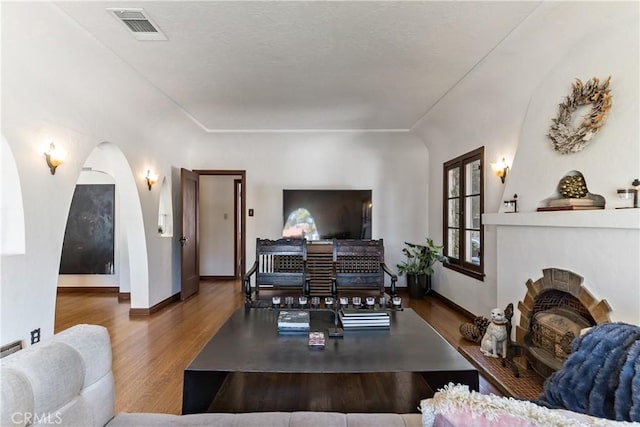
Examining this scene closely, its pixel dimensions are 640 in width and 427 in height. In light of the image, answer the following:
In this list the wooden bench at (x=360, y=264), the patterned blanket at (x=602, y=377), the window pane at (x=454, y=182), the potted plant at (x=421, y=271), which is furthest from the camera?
the potted plant at (x=421, y=271)

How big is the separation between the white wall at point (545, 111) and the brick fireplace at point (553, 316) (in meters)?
0.11

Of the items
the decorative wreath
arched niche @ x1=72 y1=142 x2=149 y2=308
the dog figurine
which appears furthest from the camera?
arched niche @ x1=72 y1=142 x2=149 y2=308

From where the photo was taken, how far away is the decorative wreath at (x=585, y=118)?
7.19 ft

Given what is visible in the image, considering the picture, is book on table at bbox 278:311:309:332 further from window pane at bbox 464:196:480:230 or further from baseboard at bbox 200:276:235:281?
baseboard at bbox 200:276:235:281

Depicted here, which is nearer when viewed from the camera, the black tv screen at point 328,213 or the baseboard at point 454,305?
the baseboard at point 454,305

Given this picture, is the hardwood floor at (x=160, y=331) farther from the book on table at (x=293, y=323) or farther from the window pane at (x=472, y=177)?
the window pane at (x=472, y=177)

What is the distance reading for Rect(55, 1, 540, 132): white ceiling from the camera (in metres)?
2.40

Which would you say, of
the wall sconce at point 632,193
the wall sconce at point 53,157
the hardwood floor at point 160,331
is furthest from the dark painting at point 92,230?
the wall sconce at point 632,193

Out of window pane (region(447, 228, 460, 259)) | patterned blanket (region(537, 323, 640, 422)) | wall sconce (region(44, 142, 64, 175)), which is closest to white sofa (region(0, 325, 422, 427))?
patterned blanket (region(537, 323, 640, 422))

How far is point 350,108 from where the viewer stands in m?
4.68

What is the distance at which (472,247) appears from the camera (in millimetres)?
4590

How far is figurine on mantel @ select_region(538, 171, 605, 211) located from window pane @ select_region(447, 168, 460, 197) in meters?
2.42

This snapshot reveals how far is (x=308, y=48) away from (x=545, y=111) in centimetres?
206

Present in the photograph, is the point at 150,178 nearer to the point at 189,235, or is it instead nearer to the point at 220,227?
the point at 189,235
